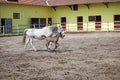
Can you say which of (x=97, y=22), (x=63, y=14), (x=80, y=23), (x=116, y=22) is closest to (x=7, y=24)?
(x=63, y=14)

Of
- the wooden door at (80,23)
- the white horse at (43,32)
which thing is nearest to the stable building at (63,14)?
the wooden door at (80,23)

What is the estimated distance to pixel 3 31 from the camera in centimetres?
2889

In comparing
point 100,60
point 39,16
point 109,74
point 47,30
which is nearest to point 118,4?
point 39,16

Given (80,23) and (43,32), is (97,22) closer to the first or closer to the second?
(80,23)

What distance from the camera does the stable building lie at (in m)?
31.4

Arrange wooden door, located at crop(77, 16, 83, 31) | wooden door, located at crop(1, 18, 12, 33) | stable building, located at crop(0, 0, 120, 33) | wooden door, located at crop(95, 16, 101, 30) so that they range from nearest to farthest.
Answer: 1. wooden door, located at crop(1, 18, 12, 33)
2. stable building, located at crop(0, 0, 120, 33)
3. wooden door, located at crop(95, 16, 101, 30)
4. wooden door, located at crop(77, 16, 83, 31)

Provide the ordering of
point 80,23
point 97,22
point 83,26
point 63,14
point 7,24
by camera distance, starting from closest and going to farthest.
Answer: point 7,24 < point 97,22 < point 83,26 < point 80,23 < point 63,14

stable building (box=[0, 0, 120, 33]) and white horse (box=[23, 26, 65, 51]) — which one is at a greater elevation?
stable building (box=[0, 0, 120, 33])

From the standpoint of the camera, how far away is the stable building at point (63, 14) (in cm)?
3141

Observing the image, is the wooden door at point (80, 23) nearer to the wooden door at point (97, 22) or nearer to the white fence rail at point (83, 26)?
the white fence rail at point (83, 26)

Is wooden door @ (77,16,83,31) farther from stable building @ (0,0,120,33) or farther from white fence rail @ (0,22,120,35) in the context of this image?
white fence rail @ (0,22,120,35)

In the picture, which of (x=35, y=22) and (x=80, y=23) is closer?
(x=80, y=23)

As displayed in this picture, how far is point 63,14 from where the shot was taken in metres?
35.1

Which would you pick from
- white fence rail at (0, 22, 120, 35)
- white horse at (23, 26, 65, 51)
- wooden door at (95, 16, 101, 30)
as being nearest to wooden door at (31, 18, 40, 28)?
white fence rail at (0, 22, 120, 35)
